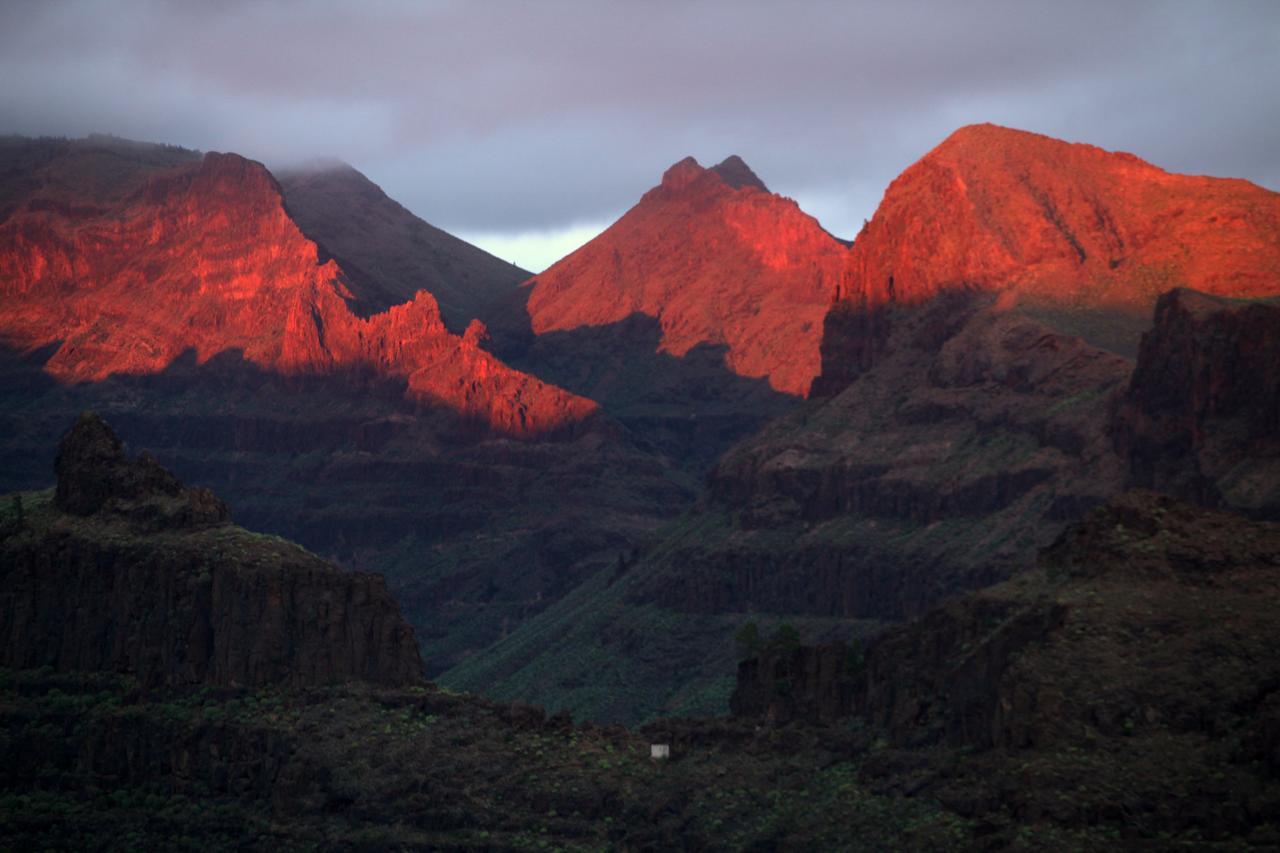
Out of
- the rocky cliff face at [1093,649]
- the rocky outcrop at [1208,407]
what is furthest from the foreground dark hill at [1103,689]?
the rocky outcrop at [1208,407]

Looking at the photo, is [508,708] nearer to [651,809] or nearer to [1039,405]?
[651,809]

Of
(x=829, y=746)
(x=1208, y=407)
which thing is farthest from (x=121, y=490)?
(x=1208, y=407)

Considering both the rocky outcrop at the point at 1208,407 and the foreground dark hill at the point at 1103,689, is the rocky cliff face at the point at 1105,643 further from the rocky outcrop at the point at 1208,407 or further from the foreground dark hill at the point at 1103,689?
the rocky outcrop at the point at 1208,407

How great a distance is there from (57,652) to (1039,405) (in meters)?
98.2

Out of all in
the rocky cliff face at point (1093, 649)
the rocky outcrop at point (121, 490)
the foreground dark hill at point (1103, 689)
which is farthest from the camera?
the rocky outcrop at point (121, 490)

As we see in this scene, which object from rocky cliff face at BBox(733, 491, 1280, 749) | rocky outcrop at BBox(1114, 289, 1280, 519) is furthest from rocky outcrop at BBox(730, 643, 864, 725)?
rocky outcrop at BBox(1114, 289, 1280, 519)

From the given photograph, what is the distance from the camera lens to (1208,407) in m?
158

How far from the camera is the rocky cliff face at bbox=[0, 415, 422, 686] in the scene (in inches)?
4567

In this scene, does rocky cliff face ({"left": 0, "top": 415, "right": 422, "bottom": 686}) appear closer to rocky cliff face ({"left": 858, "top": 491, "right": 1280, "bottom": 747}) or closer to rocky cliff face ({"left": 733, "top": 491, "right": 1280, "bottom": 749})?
rocky cliff face ({"left": 733, "top": 491, "right": 1280, "bottom": 749})

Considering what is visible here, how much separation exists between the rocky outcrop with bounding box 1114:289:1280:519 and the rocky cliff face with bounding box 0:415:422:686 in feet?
185

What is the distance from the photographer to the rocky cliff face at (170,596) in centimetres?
11600

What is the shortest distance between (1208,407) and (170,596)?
241 ft

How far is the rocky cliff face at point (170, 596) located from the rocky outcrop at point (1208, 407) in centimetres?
5630

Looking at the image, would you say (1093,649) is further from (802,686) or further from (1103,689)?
(802,686)
